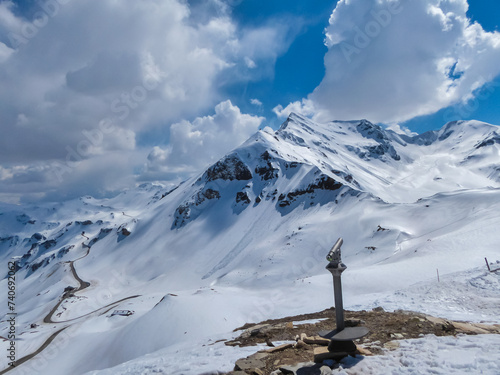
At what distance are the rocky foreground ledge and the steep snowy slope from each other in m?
4.57

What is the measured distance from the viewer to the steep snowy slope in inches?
→ 1197

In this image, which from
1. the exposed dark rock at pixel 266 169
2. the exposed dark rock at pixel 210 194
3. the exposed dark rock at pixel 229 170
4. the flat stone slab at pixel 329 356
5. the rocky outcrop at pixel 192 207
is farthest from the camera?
the exposed dark rock at pixel 229 170

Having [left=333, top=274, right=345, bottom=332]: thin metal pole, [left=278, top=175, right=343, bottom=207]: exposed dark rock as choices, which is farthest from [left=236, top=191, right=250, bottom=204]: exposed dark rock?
[left=333, top=274, right=345, bottom=332]: thin metal pole

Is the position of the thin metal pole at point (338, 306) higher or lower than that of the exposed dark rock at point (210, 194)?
lower

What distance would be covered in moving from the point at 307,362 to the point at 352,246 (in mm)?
66177

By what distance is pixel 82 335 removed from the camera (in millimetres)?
45062

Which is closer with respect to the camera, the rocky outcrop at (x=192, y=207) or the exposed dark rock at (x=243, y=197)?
the exposed dark rock at (x=243, y=197)

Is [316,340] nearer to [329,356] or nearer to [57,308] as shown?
[329,356]

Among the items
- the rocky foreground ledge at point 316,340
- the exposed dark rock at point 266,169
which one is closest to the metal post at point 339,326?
the rocky foreground ledge at point 316,340

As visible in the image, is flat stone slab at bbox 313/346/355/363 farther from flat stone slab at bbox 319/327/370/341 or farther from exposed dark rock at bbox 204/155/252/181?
exposed dark rock at bbox 204/155/252/181

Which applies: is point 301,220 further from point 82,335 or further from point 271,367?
point 271,367

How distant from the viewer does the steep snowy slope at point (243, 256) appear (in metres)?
30.4

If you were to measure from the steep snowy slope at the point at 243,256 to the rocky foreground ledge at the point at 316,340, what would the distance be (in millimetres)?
4567

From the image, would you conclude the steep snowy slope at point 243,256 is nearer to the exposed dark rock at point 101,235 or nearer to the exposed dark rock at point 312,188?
the exposed dark rock at point 312,188
